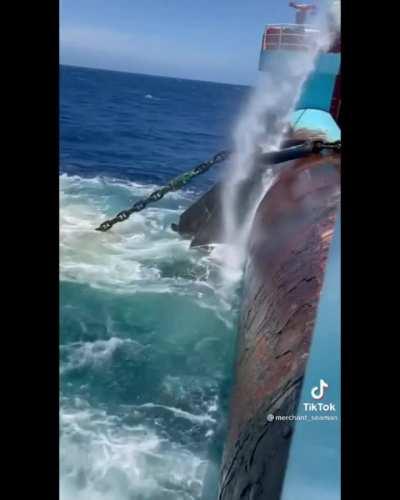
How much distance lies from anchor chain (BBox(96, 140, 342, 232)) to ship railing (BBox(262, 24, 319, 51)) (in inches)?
40.0

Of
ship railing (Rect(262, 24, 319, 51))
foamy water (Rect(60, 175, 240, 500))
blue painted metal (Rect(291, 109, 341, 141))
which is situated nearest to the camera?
foamy water (Rect(60, 175, 240, 500))

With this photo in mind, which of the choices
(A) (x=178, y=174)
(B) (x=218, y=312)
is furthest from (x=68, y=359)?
(A) (x=178, y=174)

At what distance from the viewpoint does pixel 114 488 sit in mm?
4477

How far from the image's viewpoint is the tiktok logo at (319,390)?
167 inches

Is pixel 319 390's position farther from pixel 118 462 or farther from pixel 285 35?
pixel 285 35

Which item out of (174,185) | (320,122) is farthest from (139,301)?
(320,122)

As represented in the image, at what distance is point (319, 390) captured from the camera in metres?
4.27

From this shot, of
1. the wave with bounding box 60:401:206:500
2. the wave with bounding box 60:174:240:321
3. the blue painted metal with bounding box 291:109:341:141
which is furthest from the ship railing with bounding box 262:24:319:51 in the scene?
the wave with bounding box 60:401:206:500

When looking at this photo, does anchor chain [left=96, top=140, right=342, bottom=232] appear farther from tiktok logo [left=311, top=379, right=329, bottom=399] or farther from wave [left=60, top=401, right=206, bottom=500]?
tiktok logo [left=311, top=379, right=329, bottom=399]

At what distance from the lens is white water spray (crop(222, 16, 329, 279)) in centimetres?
545

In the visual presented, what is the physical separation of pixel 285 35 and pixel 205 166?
1.30 metres
